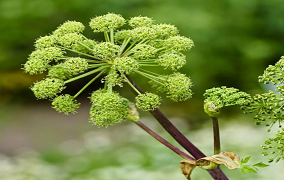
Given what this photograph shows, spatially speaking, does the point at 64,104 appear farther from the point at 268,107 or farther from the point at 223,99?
the point at 268,107

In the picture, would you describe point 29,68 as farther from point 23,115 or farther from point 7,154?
point 23,115

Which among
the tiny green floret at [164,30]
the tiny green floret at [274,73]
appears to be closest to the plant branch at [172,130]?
the tiny green floret at [164,30]

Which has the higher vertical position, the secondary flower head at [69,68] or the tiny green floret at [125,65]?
the secondary flower head at [69,68]

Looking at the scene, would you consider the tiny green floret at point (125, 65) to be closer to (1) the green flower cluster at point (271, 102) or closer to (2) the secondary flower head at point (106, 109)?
(2) the secondary flower head at point (106, 109)

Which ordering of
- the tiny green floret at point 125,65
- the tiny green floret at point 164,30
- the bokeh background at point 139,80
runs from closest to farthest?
the tiny green floret at point 125,65, the tiny green floret at point 164,30, the bokeh background at point 139,80

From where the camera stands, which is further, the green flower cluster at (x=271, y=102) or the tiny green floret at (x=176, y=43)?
the tiny green floret at (x=176, y=43)

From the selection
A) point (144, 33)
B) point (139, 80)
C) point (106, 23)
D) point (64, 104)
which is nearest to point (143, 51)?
point (144, 33)

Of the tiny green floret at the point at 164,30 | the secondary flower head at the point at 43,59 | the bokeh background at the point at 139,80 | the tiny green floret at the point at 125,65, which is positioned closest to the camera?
the tiny green floret at the point at 125,65
